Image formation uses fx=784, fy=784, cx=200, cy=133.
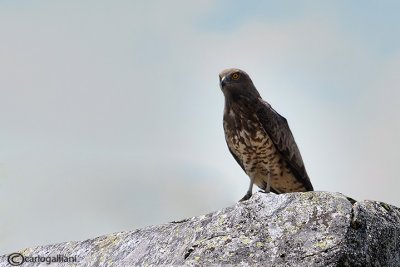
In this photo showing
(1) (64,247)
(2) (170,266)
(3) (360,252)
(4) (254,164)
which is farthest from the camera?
(4) (254,164)

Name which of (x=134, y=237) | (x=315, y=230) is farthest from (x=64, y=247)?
(x=315, y=230)

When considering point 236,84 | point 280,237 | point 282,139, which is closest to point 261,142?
point 282,139

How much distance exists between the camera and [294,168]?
13781 millimetres

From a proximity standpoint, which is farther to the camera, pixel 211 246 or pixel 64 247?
pixel 64 247

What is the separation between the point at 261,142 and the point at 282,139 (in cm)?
44

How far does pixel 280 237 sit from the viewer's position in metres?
7.01

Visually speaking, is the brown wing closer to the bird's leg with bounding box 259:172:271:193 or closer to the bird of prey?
the bird of prey

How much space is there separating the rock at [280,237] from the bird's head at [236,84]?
647 cm

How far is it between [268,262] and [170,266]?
980 mm

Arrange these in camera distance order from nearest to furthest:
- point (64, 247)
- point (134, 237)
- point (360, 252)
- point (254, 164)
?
point (360, 252) < point (134, 237) < point (64, 247) < point (254, 164)

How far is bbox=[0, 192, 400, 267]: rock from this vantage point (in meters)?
6.80

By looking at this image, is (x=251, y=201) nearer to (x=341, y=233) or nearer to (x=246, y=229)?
(x=246, y=229)

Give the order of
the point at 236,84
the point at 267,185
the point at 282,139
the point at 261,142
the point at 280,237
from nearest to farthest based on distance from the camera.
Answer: the point at 280,237 < the point at 267,185 < the point at 261,142 < the point at 282,139 < the point at 236,84

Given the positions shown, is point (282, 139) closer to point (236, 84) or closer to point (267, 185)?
point (267, 185)
